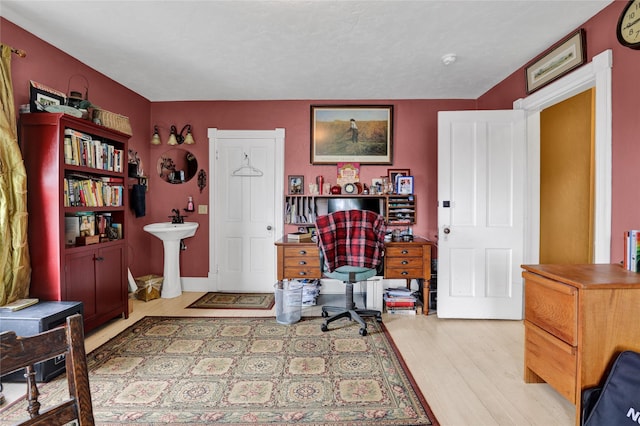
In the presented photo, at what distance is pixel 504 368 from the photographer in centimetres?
220

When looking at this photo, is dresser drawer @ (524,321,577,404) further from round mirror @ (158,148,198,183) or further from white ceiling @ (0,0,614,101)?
round mirror @ (158,148,198,183)

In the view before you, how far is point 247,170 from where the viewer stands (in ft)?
13.1

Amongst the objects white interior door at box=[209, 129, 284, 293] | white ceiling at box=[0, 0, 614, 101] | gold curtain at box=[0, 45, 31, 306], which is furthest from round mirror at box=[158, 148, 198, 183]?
gold curtain at box=[0, 45, 31, 306]

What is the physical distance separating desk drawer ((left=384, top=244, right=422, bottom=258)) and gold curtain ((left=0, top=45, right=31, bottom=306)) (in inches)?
118

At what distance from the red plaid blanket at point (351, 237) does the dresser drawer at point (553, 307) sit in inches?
47.8

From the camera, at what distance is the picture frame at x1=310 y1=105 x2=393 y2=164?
392cm

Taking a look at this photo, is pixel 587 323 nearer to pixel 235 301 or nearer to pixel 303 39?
pixel 303 39

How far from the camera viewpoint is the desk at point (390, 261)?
327cm

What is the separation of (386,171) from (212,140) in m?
2.25

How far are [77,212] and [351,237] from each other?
2396mm

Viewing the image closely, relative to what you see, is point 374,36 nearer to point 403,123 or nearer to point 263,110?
point 403,123

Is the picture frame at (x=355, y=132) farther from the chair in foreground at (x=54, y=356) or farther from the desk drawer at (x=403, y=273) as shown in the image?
the chair in foreground at (x=54, y=356)

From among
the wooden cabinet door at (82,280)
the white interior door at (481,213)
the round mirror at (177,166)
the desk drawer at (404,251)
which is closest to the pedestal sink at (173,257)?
the round mirror at (177,166)

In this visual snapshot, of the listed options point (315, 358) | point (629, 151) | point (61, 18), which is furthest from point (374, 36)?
point (315, 358)
